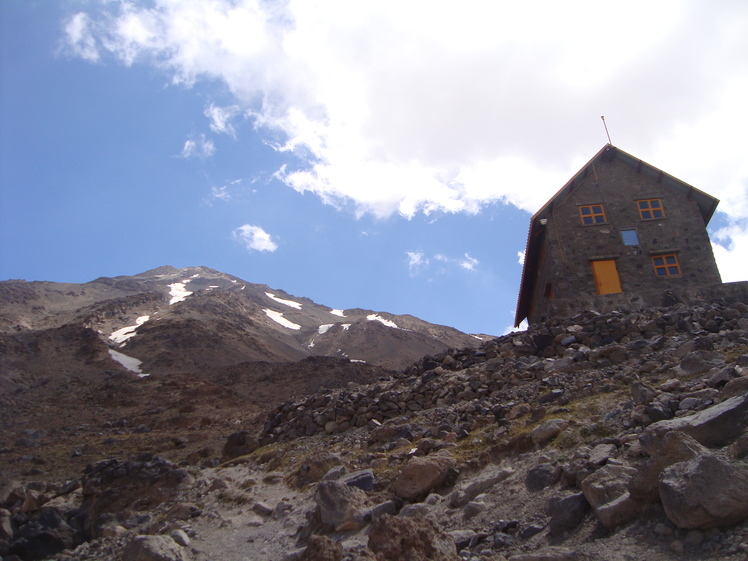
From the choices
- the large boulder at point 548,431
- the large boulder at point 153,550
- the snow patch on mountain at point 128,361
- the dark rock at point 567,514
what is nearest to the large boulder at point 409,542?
the dark rock at point 567,514

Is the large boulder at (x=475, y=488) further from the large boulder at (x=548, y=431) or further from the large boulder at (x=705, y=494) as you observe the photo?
the large boulder at (x=705, y=494)

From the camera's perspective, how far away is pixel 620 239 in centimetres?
2477

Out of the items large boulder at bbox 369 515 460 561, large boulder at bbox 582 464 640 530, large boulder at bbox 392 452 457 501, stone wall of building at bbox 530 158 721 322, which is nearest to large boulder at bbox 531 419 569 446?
large boulder at bbox 392 452 457 501

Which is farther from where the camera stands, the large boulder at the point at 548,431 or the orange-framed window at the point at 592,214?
the orange-framed window at the point at 592,214

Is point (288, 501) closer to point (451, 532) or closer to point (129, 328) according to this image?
point (451, 532)

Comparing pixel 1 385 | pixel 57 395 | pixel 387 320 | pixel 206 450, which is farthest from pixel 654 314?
pixel 387 320

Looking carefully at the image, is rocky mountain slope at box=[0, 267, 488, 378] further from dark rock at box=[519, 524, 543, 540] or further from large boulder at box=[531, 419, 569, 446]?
dark rock at box=[519, 524, 543, 540]

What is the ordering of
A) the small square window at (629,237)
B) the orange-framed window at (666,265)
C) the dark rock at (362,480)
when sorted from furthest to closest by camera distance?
the small square window at (629,237)
the orange-framed window at (666,265)
the dark rock at (362,480)

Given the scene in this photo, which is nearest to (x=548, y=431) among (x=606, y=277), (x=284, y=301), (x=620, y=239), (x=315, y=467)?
(x=315, y=467)

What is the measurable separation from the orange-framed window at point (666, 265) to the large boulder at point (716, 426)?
19786mm

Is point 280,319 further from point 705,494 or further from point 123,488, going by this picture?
point 705,494

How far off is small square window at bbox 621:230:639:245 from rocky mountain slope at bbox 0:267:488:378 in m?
42.9

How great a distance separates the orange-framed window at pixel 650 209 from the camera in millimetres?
25297

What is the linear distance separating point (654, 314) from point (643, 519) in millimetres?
12374
